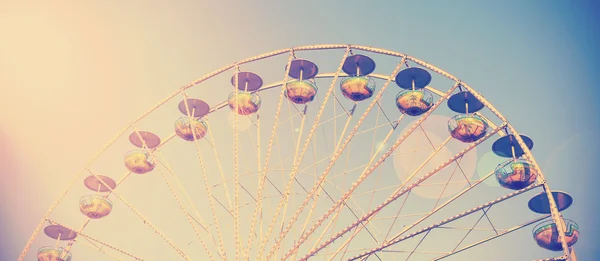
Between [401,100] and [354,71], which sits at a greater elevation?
[354,71]

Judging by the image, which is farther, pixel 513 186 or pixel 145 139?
pixel 145 139

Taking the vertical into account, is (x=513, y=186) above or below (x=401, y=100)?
below

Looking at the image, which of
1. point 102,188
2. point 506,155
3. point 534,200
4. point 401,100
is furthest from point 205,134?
point 534,200

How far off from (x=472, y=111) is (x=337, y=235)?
5875 mm

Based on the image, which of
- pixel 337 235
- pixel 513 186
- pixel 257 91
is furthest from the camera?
pixel 257 91

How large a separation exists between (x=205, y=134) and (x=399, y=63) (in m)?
6.20

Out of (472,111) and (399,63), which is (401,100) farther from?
(472,111)

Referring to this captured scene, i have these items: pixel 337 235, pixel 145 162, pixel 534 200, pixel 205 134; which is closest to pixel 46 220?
pixel 145 162

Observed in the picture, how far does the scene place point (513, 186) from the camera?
11.0 m

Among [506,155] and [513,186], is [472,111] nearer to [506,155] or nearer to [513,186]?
[506,155]

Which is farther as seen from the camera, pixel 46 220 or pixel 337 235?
pixel 46 220

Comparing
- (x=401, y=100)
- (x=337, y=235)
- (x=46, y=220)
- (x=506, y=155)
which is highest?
(x=401, y=100)

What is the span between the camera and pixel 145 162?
44.9 feet

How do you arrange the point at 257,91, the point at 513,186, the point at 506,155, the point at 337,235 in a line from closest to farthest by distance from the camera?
the point at 337,235 → the point at 513,186 → the point at 506,155 → the point at 257,91
